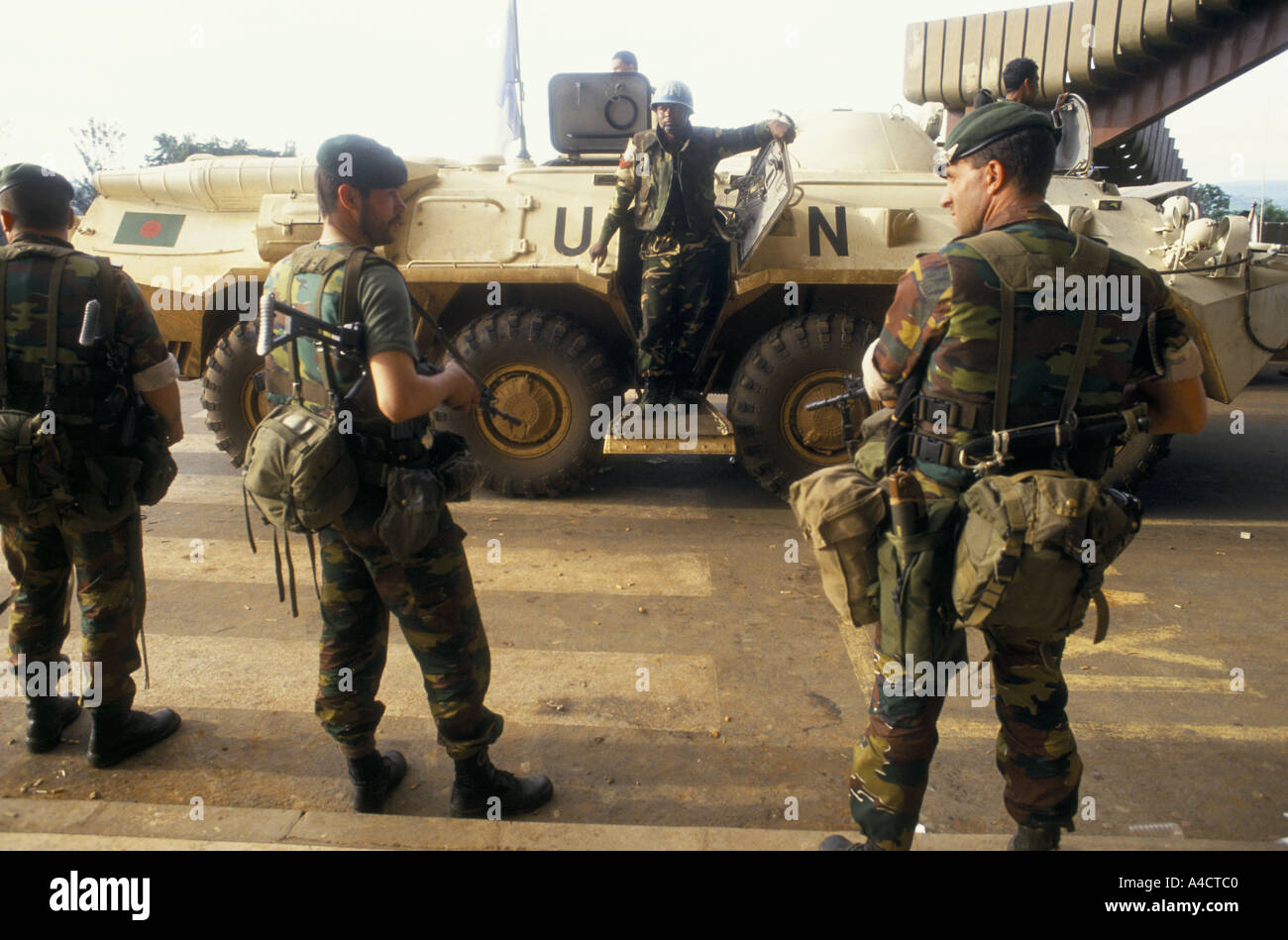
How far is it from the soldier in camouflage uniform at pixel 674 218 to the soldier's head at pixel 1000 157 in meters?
3.29

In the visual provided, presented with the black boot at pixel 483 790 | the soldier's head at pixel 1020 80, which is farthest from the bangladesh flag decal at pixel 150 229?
the soldier's head at pixel 1020 80

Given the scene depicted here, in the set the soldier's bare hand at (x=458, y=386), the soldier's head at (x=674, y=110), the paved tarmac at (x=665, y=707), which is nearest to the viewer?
the soldier's bare hand at (x=458, y=386)

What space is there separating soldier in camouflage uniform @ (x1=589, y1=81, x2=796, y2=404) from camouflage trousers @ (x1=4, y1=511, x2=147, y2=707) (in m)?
3.20

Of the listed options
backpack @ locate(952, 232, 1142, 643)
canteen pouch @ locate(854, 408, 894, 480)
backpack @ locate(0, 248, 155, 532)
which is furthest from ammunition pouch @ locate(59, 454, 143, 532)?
backpack @ locate(952, 232, 1142, 643)

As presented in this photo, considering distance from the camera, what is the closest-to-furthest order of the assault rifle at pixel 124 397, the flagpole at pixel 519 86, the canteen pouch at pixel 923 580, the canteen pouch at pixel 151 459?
the canteen pouch at pixel 923 580 → the assault rifle at pixel 124 397 → the canteen pouch at pixel 151 459 → the flagpole at pixel 519 86

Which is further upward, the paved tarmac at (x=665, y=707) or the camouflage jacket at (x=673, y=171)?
the camouflage jacket at (x=673, y=171)

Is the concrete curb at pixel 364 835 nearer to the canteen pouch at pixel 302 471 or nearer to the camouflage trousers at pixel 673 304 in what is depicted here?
the canteen pouch at pixel 302 471

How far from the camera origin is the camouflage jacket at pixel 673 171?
5320 millimetres

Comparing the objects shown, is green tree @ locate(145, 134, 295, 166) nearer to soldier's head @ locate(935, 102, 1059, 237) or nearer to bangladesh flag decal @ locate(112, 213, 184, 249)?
bangladesh flag decal @ locate(112, 213, 184, 249)

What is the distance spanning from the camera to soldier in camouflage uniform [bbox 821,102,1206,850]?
81.0 inches

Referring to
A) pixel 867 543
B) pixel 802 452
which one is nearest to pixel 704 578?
pixel 802 452

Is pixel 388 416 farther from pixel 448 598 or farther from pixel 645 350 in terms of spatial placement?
pixel 645 350

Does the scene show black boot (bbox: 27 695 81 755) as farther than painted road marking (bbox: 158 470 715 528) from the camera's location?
No

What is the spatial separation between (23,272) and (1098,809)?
3.52 meters
